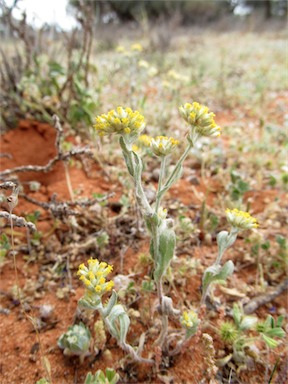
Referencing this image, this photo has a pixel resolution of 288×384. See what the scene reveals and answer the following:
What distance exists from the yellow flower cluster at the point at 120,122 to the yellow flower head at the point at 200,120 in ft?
0.54

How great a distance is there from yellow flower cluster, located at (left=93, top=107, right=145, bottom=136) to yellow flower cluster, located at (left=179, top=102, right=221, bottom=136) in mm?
165

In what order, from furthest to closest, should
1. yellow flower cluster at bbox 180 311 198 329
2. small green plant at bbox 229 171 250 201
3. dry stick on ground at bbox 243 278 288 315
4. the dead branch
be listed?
small green plant at bbox 229 171 250 201 → dry stick on ground at bbox 243 278 288 315 → yellow flower cluster at bbox 180 311 198 329 → the dead branch

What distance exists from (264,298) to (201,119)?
96 cm

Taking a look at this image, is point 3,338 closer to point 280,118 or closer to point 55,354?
point 55,354

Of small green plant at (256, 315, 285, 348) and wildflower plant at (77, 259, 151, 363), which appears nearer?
wildflower plant at (77, 259, 151, 363)

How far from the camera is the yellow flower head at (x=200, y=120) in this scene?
3.61 ft

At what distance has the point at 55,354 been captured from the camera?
1395 millimetres

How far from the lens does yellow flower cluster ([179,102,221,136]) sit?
1.10m

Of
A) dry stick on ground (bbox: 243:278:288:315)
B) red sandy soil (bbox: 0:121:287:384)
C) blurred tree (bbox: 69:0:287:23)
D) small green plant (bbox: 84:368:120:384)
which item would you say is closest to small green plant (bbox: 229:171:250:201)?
red sandy soil (bbox: 0:121:287:384)

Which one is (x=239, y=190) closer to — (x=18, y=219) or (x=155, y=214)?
(x=155, y=214)

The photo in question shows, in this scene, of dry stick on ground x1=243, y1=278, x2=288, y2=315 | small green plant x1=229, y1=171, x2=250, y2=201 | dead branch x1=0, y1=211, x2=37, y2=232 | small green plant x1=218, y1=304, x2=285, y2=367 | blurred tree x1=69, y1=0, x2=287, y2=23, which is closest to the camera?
dead branch x1=0, y1=211, x2=37, y2=232

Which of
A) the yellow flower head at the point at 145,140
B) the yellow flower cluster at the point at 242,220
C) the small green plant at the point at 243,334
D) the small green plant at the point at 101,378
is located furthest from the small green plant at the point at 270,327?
the yellow flower head at the point at 145,140

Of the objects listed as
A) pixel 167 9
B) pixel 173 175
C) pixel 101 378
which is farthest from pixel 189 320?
pixel 167 9

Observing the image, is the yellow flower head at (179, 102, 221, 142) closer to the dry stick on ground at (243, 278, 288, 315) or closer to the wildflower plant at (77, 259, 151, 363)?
the wildflower plant at (77, 259, 151, 363)
